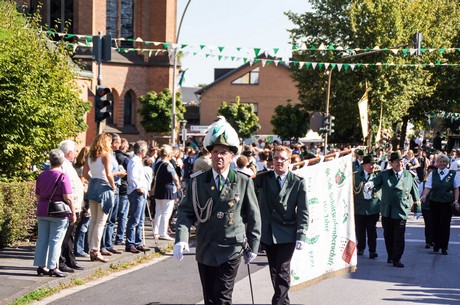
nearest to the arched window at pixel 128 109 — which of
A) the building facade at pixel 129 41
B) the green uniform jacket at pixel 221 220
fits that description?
the building facade at pixel 129 41

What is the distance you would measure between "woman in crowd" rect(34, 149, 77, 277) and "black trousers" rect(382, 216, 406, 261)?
16.8 feet

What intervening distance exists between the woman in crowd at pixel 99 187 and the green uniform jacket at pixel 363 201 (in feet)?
14.0

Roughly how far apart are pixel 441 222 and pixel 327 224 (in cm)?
519

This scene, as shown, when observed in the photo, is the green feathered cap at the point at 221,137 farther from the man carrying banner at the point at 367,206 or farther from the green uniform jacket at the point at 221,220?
the man carrying banner at the point at 367,206

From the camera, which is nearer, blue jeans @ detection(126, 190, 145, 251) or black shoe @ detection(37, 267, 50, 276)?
black shoe @ detection(37, 267, 50, 276)

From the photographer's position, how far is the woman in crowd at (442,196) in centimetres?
1399

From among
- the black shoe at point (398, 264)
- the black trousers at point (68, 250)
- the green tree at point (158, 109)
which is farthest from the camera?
the green tree at point (158, 109)

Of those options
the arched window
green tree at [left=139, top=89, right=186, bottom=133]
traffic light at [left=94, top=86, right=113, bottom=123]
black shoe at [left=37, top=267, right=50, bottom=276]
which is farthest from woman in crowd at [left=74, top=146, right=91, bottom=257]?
the arched window

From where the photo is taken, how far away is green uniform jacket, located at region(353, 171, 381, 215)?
13164 mm

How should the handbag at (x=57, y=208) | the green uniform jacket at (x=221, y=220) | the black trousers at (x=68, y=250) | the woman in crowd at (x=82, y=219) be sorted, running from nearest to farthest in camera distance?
1. the green uniform jacket at (x=221, y=220)
2. the handbag at (x=57, y=208)
3. the black trousers at (x=68, y=250)
4. the woman in crowd at (x=82, y=219)

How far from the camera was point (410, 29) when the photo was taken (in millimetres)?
44469

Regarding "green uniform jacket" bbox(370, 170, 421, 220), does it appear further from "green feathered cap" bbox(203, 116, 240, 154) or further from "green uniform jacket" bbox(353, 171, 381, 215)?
"green feathered cap" bbox(203, 116, 240, 154)

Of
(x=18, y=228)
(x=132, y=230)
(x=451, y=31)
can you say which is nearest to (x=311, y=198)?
(x=132, y=230)

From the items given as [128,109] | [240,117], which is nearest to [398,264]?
[128,109]
